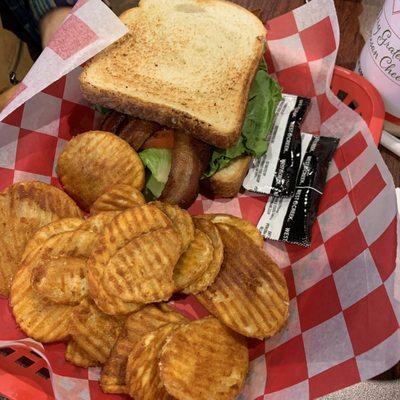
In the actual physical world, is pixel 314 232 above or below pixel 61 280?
below

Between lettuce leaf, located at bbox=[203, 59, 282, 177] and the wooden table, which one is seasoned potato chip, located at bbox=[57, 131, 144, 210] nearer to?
lettuce leaf, located at bbox=[203, 59, 282, 177]

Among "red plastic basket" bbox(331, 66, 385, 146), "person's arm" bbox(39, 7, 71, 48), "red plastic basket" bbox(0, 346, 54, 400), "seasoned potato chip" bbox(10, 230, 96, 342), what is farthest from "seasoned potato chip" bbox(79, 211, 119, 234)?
"person's arm" bbox(39, 7, 71, 48)

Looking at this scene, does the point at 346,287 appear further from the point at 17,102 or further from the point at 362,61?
the point at 17,102

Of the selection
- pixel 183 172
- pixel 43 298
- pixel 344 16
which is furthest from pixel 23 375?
pixel 344 16

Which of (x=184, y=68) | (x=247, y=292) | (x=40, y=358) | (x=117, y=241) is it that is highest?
(x=184, y=68)

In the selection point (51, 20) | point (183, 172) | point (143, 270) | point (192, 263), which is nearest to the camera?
point (143, 270)

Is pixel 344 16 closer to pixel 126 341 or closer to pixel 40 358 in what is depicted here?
pixel 126 341

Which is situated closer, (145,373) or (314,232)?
(145,373)
